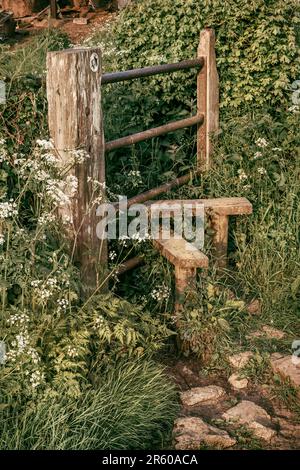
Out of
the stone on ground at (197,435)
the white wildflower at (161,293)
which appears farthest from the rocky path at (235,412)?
the white wildflower at (161,293)

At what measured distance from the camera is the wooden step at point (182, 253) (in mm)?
4852

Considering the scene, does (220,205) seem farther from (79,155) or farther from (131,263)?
(79,155)

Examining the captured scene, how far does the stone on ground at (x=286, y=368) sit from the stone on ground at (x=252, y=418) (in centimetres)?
26

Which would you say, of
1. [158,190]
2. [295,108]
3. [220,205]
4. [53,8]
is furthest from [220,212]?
[53,8]

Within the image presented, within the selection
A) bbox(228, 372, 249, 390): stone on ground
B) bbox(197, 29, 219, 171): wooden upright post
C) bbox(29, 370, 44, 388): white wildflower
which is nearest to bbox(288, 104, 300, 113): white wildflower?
bbox(197, 29, 219, 171): wooden upright post

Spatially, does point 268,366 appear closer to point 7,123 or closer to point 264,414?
Answer: point 264,414

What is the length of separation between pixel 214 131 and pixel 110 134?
967 mm

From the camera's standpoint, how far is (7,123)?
15.0 feet

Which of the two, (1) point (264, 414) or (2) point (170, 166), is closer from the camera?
(1) point (264, 414)

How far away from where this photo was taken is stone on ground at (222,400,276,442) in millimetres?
4113

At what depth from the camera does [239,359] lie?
479 centimetres

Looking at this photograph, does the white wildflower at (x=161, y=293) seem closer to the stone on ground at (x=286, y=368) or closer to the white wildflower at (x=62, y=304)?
the stone on ground at (x=286, y=368)

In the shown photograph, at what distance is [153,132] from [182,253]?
1156mm
